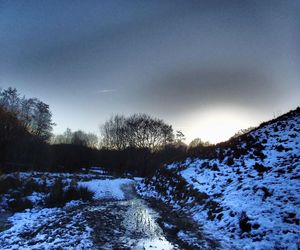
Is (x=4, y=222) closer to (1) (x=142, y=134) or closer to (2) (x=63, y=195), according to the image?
(2) (x=63, y=195)

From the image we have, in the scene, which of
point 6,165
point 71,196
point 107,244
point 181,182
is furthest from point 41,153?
point 107,244

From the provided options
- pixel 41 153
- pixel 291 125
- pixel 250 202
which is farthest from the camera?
pixel 41 153

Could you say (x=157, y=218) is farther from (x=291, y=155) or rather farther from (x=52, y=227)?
(x=291, y=155)

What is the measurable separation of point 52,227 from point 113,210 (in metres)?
3.99

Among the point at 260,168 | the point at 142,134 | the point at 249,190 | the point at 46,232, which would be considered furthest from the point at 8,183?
the point at 142,134

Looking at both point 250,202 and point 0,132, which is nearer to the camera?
point 250,202

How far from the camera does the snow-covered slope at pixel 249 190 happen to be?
25.8ft

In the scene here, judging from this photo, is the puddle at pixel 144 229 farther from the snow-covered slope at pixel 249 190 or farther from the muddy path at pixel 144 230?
the snow-covered slope at pixel 249 190

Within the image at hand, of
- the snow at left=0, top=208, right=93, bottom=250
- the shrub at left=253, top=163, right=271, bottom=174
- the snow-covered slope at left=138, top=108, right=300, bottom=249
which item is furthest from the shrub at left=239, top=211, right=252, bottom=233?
the snow at left=0, top=208, right=93, bottom=250

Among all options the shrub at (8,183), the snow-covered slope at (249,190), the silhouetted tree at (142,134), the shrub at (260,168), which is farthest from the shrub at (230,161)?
the silhouetted tree at (142,134)

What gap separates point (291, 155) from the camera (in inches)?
476

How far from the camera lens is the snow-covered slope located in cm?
786

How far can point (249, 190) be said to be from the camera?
10.8 metres

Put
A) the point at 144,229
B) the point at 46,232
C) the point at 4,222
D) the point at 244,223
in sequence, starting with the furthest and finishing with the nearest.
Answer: the point at 4,222
the point at 144,229
the point at 46,232
the point at 244,223
